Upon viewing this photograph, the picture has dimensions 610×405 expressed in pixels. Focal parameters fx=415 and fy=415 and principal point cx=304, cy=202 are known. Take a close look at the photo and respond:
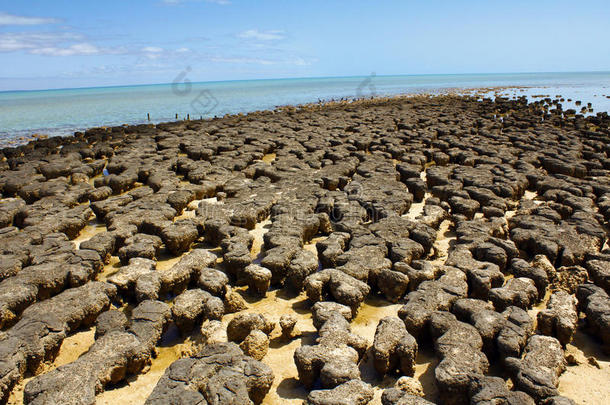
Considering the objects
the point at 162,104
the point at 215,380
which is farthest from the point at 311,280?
the point at 162,104

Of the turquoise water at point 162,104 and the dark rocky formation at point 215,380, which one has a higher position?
the turquoise water at point 162,104

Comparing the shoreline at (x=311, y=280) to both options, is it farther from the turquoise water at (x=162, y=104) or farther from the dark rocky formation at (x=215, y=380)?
the turquoise water at (x=162, y=104)

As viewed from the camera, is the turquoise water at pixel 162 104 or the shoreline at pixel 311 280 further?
the turquoise water at pixel 162 104

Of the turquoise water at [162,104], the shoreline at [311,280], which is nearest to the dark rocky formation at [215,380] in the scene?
the shoreline at [311,280]

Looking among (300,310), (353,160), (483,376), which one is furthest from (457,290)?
(353,160)

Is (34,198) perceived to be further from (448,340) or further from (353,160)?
(448,340)

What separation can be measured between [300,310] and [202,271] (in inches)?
A: 58.0

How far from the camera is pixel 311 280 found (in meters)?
5.57

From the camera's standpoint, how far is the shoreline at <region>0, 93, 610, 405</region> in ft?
13.6

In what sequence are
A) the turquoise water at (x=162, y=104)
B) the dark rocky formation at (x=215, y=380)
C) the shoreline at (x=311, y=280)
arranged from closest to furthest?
the dark rocky formation at (x=215, y=380)
the shoreline at (x=311, y=280)
the turquoise water at (x=162, y=104)

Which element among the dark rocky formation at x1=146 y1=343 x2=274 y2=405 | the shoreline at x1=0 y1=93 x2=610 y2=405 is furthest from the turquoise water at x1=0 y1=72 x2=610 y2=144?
the dark rocky formation at x1=146 y1=343 x2=274 y2=405

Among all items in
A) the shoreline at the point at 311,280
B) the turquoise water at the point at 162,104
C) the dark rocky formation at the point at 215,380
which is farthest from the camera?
the turquoise water at the point at 162,104

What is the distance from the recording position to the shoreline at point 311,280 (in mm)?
4133

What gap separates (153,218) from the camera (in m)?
7.61
